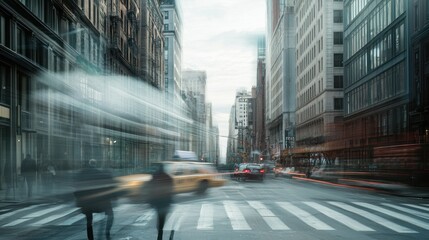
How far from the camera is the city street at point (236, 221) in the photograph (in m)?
12.6

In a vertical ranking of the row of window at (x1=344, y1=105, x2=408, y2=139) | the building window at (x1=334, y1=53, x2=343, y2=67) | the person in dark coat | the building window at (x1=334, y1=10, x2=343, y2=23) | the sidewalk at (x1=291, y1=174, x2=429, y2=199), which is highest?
the building window at (x1=334, y1=10, x2=343, y2=23)

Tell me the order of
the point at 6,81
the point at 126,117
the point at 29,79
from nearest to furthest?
the point at 126,117
the point at 6,81
the point at 29,79

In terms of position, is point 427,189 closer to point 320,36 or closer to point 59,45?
point 59,45

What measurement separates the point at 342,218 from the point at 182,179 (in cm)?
647

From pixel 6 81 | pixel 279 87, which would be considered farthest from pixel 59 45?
pixel 279 87

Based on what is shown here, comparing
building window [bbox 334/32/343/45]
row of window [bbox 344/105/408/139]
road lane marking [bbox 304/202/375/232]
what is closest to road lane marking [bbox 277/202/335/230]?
road lane marking [bbox 304/202/375/232]

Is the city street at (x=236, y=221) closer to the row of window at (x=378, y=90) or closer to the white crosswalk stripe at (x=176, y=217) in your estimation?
the white crosswalk stripe at (x=176, y=217)

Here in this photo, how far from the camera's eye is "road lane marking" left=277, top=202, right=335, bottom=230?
14000 mm

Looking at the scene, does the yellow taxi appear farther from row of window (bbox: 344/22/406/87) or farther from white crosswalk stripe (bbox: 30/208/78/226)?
row of window (bbox: 344/22/406/87)

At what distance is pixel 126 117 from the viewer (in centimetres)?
1778

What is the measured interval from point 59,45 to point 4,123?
1057 cm

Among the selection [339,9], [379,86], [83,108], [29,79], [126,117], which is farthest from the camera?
[339,9]

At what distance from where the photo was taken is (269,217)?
16078 millimetres

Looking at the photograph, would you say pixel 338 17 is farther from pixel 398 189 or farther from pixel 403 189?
pixel 403 189
